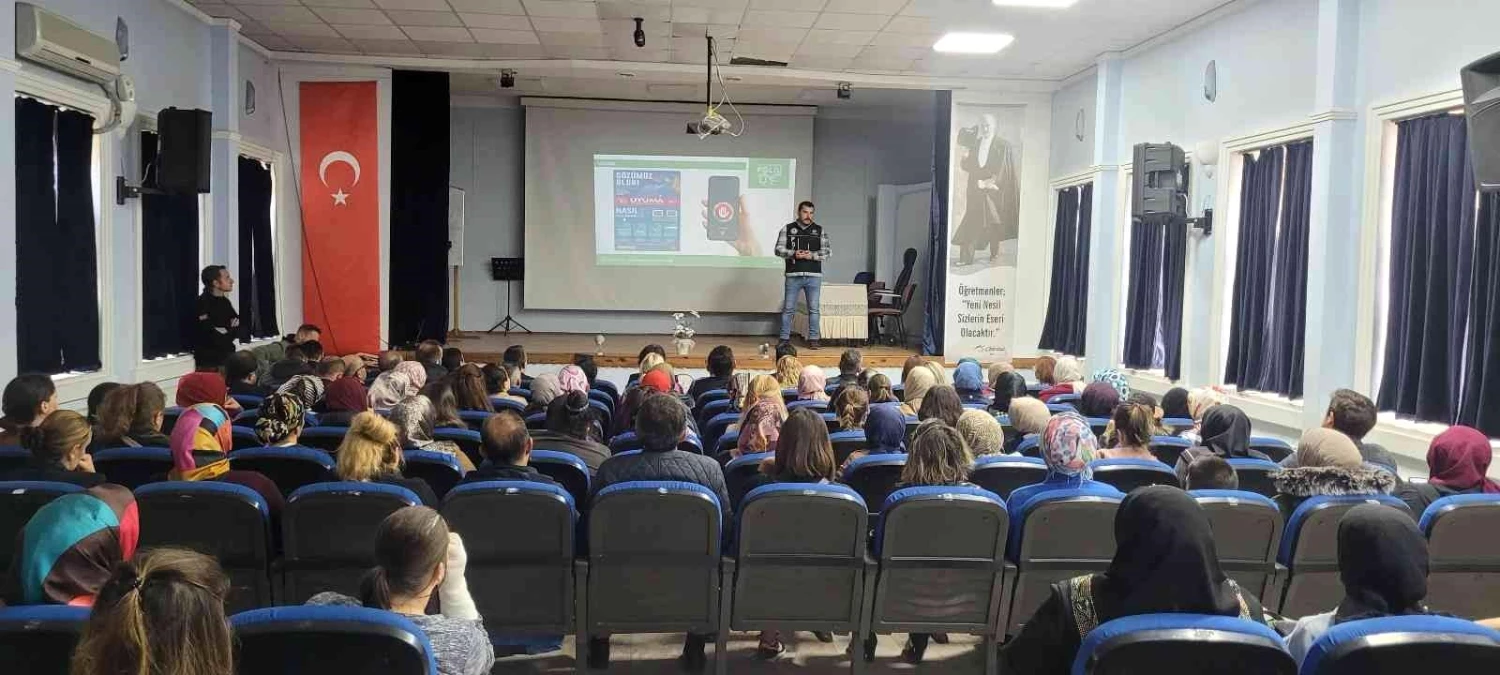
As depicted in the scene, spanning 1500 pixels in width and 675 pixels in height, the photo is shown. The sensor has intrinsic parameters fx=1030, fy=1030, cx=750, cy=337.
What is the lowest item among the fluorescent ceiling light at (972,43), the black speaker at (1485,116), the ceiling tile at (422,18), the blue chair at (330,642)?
the blue chair at (330,642)

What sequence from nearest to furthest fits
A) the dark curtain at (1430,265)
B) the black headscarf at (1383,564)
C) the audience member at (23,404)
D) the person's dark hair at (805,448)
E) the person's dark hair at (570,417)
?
the black headscarf at (1383,564), the person's dark hair at (805,448), the audience member at (23,404), the person's dark hair at (570,417), the dark curtain at (1430,265)

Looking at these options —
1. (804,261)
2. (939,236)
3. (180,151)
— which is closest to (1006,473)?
(180,151)

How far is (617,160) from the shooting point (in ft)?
43.7

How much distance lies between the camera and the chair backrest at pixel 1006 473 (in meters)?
3.69

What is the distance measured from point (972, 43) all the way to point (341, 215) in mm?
6319

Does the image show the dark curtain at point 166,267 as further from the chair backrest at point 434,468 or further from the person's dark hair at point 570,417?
the chair backrest at point 434,468

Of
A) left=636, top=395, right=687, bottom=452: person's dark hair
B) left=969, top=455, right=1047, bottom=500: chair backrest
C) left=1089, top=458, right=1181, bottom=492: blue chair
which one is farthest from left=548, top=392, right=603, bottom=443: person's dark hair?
left=1089, top=458, right=1181, bottom=492: blue chair

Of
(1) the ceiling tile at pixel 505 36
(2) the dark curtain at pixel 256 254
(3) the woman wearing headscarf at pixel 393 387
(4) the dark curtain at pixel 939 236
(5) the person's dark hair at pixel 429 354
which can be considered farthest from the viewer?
(4) the dark curtain at pixel 939 236

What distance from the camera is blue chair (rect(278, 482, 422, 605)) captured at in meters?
2.87

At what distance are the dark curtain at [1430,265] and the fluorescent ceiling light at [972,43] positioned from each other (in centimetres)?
356

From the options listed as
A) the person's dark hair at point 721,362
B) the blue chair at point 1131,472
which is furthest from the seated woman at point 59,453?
the person's dark hair at point 721,362

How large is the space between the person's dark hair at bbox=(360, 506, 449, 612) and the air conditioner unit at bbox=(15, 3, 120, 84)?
555cm

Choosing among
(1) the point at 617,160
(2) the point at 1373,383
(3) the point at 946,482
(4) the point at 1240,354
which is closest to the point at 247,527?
(3) the point at 946,482

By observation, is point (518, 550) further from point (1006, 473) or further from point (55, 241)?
point (55, 241)
